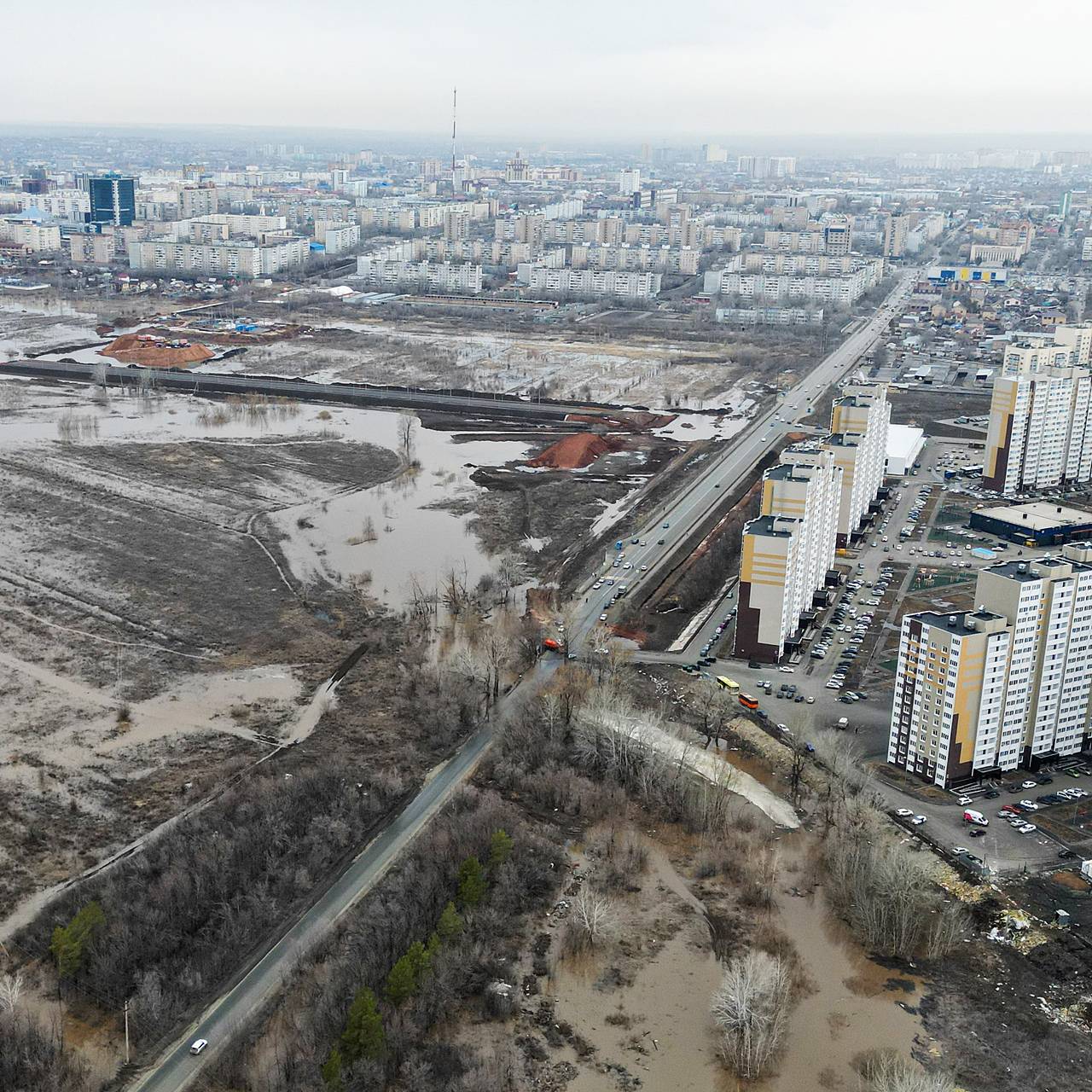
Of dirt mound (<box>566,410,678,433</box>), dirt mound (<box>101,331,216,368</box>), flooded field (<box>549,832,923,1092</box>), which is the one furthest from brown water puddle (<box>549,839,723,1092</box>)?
dirt mound (<box>101,331,216,368</box>)

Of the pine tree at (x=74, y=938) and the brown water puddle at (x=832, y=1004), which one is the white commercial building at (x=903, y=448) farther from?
the pine tree at (x=74, y=938)

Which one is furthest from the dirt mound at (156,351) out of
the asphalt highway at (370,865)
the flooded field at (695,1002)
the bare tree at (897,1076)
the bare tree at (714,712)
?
the bare tree at (897,1076)

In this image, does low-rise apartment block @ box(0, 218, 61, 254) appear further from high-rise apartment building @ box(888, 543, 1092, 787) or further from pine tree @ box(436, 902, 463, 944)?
pine tree @ box(436, 902, 463, 944)

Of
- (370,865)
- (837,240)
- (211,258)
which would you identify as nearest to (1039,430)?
(370,865)

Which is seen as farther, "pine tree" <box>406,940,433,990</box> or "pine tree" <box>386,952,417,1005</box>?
"pine tree" <box>406,940,433,990</box>

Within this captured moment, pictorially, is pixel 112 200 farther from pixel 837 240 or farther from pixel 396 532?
A: pixel 396 532

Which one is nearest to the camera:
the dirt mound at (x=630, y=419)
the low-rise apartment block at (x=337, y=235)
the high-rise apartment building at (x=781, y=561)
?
the high-rise apartment building at (x=781, y=561)

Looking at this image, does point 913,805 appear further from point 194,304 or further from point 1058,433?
point 194,304
